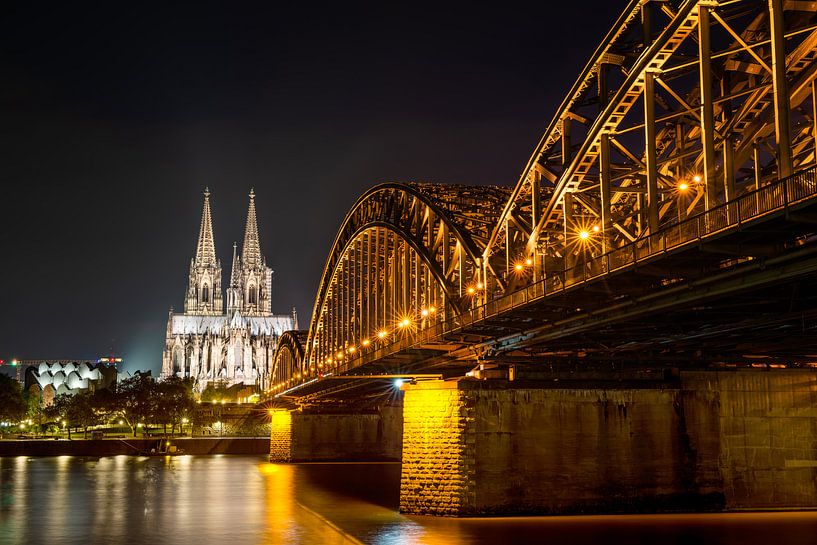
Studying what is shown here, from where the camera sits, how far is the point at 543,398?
47.4m

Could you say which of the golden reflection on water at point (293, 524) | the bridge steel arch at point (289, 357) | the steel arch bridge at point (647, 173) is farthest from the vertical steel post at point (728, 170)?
the bridge steel arch at point (289, 357)

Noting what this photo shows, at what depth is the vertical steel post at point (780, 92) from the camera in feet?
89.0

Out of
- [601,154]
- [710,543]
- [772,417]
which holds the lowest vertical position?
[710,543]

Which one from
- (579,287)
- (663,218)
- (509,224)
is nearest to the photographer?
(579,287)

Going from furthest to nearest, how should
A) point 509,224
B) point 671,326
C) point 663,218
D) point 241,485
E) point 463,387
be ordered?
point 241,485 → point 509,224 → point 463,387 → point 663,218 → point 671,326

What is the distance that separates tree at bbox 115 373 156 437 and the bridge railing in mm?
140893

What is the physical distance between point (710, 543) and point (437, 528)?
35.6 ft

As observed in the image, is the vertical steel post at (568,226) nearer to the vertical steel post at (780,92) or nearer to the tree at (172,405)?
the vertical steel post at (780,92)

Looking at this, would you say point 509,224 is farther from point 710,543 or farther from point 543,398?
point 710,543

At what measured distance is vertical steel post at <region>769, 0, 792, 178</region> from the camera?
27141mm

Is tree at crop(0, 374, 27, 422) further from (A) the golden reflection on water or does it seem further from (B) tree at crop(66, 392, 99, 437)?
(A) the golden reflection on water

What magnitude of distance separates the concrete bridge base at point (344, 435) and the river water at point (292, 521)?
1514 inches

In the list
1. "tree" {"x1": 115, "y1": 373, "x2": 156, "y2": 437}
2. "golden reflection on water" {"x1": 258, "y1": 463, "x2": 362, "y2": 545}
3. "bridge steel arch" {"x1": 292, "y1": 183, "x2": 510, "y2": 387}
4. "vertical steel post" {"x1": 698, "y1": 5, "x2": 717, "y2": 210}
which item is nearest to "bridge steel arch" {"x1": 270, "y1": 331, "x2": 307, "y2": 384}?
"tree" {"x1": 115, "y1": 373, "x2": 156, "y2": 437}

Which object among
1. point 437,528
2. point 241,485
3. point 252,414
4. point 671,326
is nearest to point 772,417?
point 671,326
